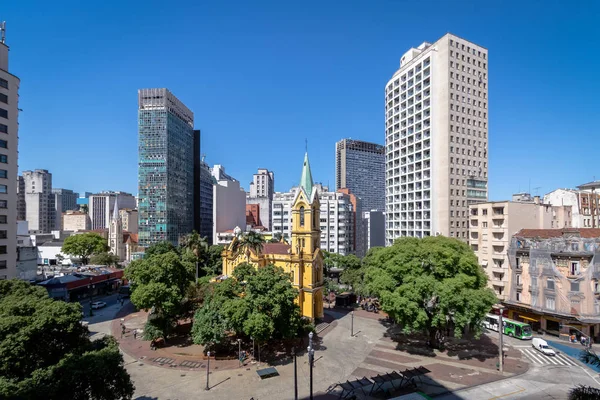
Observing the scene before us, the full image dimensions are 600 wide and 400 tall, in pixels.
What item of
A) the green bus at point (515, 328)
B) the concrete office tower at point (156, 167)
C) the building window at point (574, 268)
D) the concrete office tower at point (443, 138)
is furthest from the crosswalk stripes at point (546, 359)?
the concrete office tower at point (156, 167)

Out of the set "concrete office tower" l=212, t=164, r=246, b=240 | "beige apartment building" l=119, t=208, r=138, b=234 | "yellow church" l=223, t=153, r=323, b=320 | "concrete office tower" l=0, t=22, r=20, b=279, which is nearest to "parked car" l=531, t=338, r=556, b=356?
"yellow church" l=223, t=153, r=323, b=320

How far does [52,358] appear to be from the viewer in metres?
20.8

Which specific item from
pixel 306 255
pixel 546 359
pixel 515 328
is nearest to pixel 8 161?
pixel 306 255

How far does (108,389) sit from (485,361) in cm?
3475

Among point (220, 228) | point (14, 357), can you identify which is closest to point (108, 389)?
point (14, 357)

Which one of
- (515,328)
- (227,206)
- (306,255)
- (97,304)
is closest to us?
(515,328)

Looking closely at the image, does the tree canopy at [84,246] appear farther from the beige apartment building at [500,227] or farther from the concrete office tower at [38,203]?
the beige apartment building at [500,227]

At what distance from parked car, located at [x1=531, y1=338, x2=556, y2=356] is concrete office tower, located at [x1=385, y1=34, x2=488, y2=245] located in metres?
28.9

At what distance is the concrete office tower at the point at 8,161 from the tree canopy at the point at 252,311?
106 feet

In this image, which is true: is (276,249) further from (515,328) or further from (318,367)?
(515,328)

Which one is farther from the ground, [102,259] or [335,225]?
[335,225]

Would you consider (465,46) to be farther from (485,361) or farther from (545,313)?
(485,361)

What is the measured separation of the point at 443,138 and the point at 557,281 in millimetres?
33848

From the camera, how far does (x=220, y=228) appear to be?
12388 centimetres
